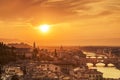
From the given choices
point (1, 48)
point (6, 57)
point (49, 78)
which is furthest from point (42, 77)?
point (1, 48)

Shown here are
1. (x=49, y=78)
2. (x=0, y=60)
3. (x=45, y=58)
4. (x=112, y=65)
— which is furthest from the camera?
(x=112, y=65)

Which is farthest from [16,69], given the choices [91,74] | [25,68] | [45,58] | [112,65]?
[112,65]

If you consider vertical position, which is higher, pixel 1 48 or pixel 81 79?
pixel 1 48

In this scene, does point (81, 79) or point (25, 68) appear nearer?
point (81, 79)

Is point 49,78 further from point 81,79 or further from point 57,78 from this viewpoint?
point 81,79

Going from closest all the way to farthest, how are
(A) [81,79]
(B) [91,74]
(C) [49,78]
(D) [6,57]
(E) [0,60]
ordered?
1. (C) [49,78]
2. (A) [81,79]
3. (B) [91,74]
4. (E) [0,60]
5. (D) [6,57]

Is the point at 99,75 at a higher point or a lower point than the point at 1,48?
lower

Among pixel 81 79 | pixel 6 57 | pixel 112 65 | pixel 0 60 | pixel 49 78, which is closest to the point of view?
pixel 49 78

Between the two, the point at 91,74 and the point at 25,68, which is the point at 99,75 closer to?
the point at 91,74

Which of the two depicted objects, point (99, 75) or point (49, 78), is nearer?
point (49, 78)
